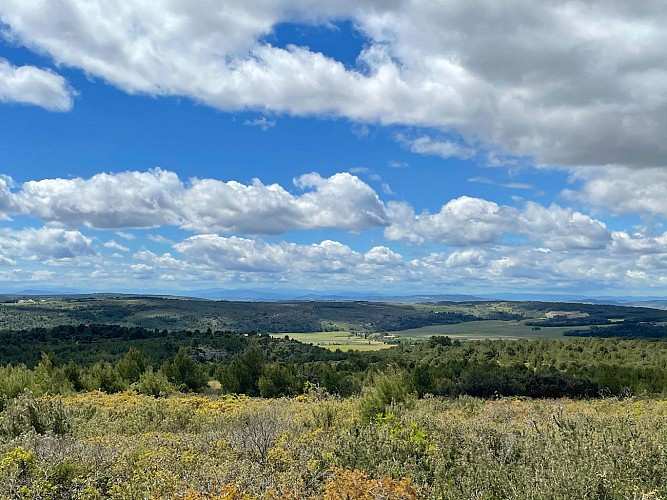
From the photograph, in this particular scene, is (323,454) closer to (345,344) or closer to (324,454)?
(324,454)

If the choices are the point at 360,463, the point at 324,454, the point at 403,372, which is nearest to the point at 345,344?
the point at 403,372

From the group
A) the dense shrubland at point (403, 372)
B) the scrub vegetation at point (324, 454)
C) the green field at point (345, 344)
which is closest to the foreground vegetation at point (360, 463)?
the scrub vegetation at point (324, 454)

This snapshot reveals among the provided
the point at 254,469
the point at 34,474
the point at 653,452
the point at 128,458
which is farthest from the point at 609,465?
the point at 34,474

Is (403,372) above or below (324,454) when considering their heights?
below

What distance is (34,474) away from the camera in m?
7.71

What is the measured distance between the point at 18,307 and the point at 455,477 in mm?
225141

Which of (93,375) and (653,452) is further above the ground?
(653,452)

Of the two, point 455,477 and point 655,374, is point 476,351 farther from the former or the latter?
point 455,477

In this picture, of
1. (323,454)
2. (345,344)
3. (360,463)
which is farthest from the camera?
(345,344)

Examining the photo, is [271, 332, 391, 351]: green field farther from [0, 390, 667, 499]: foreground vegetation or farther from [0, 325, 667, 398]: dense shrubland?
[0, 390, 667, 499]: foreground vegetation

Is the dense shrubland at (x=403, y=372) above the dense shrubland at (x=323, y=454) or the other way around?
the other way around

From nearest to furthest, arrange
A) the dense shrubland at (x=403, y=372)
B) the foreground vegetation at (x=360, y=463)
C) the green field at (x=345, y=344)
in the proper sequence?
the foreground vegetation at (x=360, y=463) < the dense shrubland at (x=403, y=372) < the green field at (x=345, y=344)

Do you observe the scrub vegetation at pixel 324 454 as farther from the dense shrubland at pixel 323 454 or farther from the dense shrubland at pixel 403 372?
the dense shrubland at pixel 403 372

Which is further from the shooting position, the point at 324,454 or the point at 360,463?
the point at 324,454
